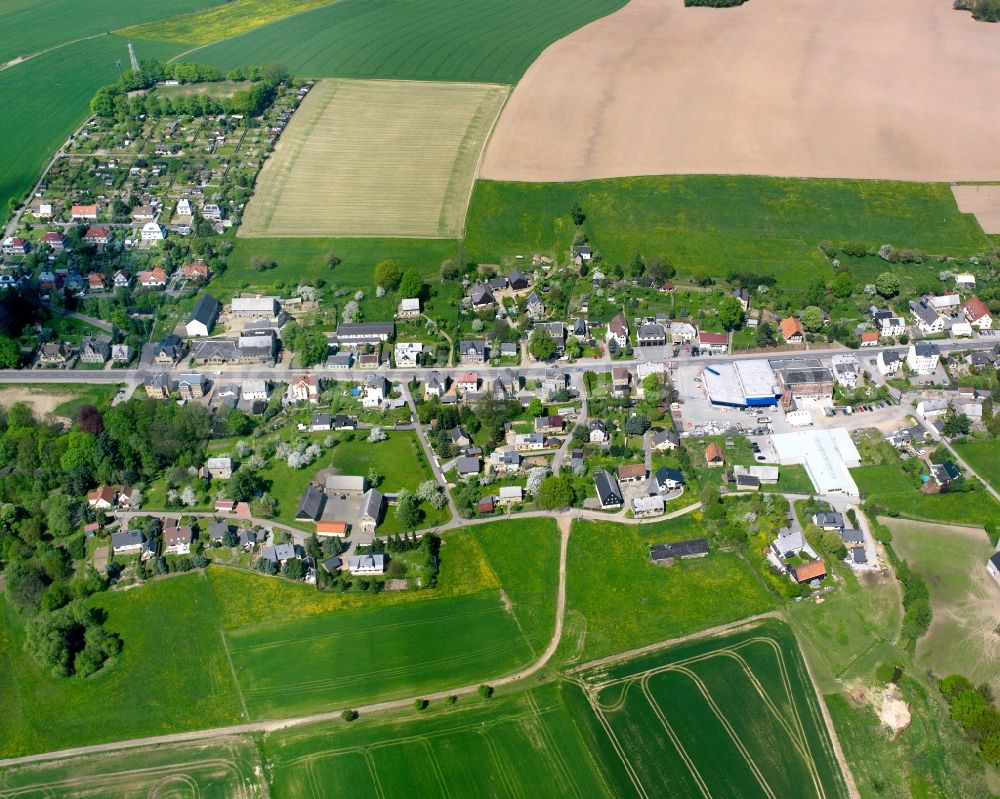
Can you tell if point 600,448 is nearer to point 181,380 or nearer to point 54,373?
point 181,380

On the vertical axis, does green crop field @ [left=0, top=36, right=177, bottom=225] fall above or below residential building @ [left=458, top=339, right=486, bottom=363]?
above

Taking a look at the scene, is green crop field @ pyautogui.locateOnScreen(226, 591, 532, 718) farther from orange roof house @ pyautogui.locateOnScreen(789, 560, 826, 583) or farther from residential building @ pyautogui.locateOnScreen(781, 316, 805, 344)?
residential building @ pyautogui.locateOnScreen(781, 316, 805, 344)

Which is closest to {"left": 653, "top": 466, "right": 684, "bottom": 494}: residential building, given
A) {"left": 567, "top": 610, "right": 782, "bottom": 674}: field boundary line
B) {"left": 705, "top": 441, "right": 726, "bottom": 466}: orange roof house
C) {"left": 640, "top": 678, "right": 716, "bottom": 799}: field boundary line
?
{"left": 705, "top": 441, "right": 726, "bottom": 466}: orange roof house

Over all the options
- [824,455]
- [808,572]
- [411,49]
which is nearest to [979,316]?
[824,455]

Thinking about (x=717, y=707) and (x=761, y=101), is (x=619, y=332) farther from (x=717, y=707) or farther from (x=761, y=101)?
(x=761, y=101)

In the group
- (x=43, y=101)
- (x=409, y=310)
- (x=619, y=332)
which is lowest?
(x=619, y=332)
